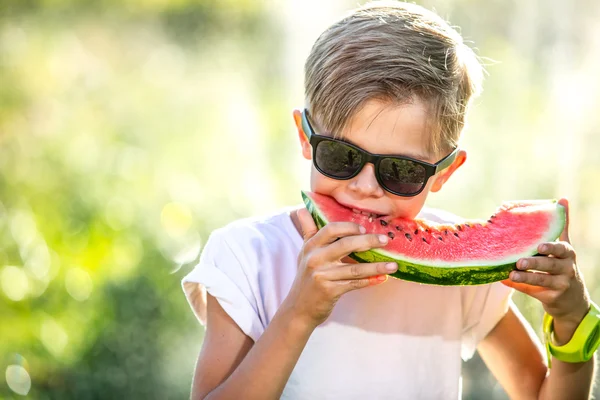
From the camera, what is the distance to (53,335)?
3.92 m

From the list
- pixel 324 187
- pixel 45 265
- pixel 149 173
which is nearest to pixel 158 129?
pixel 149 173

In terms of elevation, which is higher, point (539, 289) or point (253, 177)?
point (539, 289)

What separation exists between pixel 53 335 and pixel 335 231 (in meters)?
2.62

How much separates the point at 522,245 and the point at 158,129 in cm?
417

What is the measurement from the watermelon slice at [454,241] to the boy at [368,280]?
2.4 inches

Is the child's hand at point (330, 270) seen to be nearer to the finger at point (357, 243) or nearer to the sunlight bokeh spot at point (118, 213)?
the finger at point (357, 243)

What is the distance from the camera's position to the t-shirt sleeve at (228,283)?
205cm

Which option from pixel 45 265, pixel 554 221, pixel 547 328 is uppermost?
pixel 554 221

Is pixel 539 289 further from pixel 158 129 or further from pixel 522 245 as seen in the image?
pixel 158 129

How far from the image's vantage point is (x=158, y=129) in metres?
5.80

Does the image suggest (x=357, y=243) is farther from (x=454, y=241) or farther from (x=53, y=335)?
Result: (x=53, y=335)

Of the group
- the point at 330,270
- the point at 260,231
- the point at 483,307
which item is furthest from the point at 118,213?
the point at 330,270

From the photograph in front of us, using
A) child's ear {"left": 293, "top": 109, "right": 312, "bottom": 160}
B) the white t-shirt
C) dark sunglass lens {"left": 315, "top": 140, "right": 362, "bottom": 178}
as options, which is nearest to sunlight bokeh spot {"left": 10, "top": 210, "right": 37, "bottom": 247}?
the white t-shirt

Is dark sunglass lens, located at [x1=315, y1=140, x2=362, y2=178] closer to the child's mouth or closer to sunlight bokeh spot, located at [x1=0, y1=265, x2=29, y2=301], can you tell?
the child's mouth
